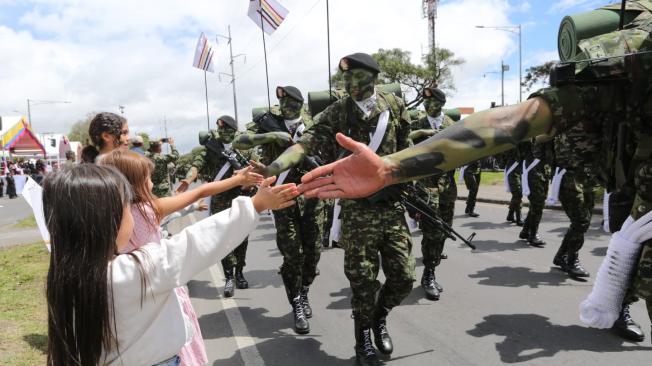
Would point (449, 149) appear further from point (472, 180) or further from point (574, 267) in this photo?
point (472, 180)

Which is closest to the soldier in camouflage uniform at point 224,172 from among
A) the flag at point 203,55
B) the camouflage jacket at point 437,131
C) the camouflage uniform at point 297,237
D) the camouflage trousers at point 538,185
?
the camouflage uniform at point 297,237

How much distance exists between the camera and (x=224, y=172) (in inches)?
240

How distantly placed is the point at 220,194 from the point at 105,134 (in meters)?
2.45

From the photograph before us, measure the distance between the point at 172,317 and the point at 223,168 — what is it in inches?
173

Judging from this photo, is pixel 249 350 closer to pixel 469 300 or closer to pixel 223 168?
pixel 469 300

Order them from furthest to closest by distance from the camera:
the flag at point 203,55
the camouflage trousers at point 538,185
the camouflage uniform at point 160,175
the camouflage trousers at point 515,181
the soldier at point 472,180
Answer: the flag at point 203,55 → the soldier at point 472,180 → the camouflage trousers at point 515,181 → the camouflage uniform at point 160,175 → the camouflage trousers at point 538,185

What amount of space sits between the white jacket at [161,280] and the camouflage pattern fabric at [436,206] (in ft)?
10.0

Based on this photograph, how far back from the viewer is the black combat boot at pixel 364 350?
11.1 ft

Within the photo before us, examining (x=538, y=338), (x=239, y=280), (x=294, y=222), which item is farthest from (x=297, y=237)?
(x=538, y=338)

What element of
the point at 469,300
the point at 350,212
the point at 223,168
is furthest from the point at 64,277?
the point at 223,168

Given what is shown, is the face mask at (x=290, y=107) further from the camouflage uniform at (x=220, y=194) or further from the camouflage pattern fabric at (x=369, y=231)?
the camouflage pattern fabric at (x=369, y=231)

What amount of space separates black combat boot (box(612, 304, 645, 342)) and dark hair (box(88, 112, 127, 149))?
406cm

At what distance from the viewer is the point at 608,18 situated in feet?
6.15

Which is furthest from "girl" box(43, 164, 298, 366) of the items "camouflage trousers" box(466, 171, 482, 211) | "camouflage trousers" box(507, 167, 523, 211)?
"camouflage trousers" box(466, 171, 482, 211)
